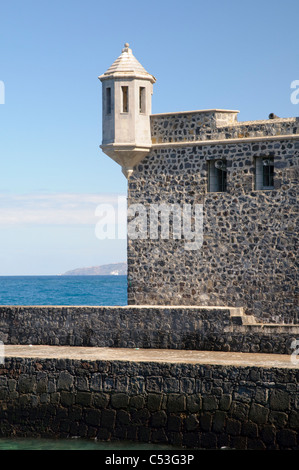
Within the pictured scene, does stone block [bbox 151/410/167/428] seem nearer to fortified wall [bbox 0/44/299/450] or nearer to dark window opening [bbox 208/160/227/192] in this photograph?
fortified wall [bbox 0/44/299/450]

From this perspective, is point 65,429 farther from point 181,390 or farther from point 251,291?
point 251,291

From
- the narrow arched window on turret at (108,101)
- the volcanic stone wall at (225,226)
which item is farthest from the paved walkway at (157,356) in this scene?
the narrow arched window on turret at (108,101)

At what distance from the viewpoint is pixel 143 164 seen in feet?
77.7

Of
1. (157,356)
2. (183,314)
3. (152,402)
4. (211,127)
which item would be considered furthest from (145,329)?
(211,127)

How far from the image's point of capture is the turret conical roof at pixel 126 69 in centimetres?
2302

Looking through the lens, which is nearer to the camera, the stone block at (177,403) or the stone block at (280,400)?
the stone block at (280,400)

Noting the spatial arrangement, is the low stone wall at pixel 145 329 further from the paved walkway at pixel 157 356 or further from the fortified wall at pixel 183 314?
the paved walkway at pixel 157 356

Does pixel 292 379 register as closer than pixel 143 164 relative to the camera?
Yes

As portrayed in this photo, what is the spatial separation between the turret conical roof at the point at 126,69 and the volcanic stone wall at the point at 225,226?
4.18 ft

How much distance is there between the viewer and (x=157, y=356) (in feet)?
Answer: 60.5

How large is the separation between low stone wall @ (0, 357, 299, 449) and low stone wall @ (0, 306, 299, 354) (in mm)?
2319

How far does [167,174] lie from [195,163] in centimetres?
87

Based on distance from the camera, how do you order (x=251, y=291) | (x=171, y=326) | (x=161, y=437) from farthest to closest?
(x=251, y=291)
(x=171, y=326)
(x=161, y=437)
